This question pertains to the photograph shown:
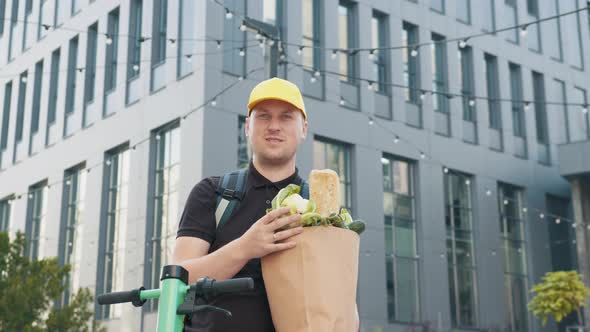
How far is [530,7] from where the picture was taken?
31.9 m

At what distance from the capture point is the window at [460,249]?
26141mm

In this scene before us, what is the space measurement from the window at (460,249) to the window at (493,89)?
2.72 metres

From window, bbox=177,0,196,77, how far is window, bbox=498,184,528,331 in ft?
42.1

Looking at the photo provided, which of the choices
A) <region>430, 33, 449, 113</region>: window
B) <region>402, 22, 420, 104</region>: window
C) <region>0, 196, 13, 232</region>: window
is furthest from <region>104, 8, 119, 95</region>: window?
<region>430, 33, 449, 113</region>: window

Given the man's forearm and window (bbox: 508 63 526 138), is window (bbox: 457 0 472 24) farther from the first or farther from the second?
the man's forearm

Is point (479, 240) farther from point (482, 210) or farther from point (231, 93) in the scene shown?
point (231, 93)

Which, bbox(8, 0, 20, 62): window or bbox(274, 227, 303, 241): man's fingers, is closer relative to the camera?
bbox(274, 227, 303, 241): man's fingers

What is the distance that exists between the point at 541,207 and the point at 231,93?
→ 1435cm

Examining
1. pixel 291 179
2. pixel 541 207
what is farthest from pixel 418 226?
pixel 291 179

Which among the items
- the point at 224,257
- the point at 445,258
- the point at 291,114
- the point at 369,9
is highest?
the point at 369,9

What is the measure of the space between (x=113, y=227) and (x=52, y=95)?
6889 millimetres

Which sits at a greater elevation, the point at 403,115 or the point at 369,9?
the point at 369,9

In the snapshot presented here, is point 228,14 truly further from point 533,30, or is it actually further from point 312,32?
point 533,30

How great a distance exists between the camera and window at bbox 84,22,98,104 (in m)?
26.0
